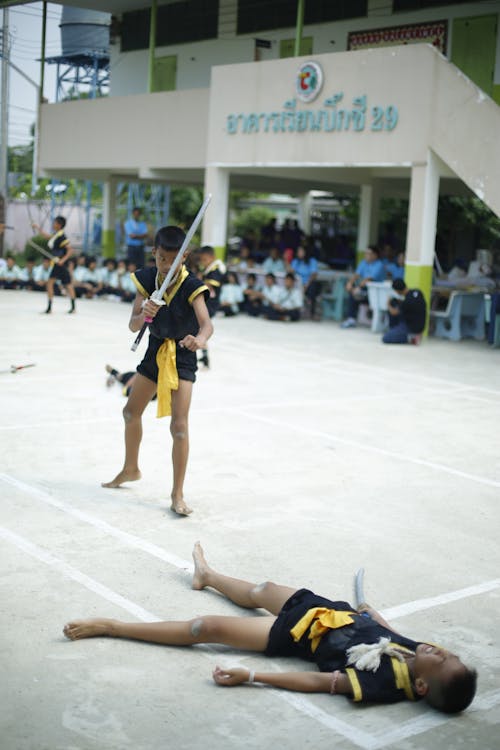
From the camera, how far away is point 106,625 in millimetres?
4195

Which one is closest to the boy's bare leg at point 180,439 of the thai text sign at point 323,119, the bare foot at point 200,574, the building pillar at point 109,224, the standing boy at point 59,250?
the bare foot at point 200,574

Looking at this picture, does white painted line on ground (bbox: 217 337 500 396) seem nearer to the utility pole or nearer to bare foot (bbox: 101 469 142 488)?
bare foot (bbox: 101 469 142 488)

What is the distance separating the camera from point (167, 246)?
6.00 meters

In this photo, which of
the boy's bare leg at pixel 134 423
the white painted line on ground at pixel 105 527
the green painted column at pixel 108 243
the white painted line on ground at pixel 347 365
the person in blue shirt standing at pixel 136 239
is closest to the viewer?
the white painted line on ground at pixel 105 527

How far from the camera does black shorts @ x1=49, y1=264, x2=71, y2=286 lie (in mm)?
17653

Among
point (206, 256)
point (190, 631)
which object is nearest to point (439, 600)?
point (190, 631)

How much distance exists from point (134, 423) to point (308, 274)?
14545 millimetres

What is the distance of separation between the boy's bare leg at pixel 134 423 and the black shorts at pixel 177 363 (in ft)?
0.18

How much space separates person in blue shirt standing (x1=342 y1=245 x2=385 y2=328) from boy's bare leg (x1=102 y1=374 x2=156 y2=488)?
12481mm

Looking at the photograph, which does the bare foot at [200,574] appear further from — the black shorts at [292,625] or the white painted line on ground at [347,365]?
the white painted line on ground at [347,365]

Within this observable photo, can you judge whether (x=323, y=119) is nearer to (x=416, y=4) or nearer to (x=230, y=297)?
(x=230, y=297)

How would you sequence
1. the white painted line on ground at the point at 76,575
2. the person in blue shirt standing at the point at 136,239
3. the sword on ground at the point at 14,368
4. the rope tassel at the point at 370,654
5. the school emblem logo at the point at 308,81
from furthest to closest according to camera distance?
1. the person in blue shirt standing at the point at 136,239
2. the school emblem logo at the point at 308,81
3. the sword on ground at the point at 14,368
4. the white painted line on ground at the point at 76,575
5. the rope tassel at the point at 370,654

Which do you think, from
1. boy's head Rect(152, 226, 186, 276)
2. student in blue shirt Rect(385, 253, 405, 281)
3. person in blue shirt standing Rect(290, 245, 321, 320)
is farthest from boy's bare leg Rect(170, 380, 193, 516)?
person in blue shirt standing Rect(290, 245, 321, 320)

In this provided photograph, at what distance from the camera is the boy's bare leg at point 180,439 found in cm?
612
